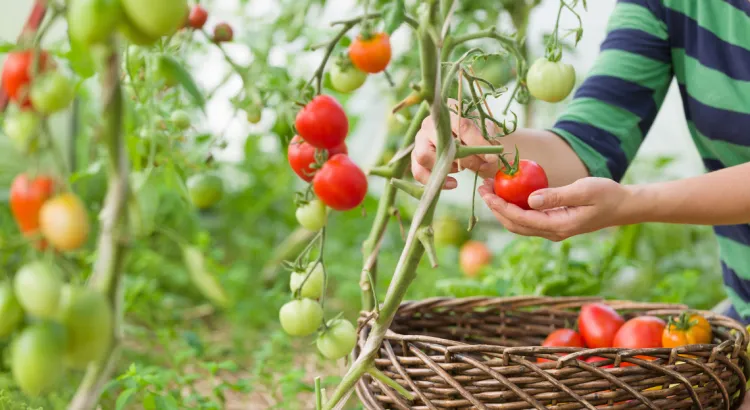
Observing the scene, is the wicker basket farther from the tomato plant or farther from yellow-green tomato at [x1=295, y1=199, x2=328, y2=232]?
the tomato plant

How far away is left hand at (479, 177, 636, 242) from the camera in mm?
840

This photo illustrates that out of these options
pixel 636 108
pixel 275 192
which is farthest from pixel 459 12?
pixel 275 192

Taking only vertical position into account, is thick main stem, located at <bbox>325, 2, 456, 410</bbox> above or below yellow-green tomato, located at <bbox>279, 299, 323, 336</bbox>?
above

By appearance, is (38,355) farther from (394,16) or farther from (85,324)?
(394,16)

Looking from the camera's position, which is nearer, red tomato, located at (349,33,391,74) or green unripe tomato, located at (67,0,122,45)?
green unripe tomato, located at (67,0,122,45)

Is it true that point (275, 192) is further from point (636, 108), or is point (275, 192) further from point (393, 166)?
point (393, 166)

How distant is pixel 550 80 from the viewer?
0.79 meters

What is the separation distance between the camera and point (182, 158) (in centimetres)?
98

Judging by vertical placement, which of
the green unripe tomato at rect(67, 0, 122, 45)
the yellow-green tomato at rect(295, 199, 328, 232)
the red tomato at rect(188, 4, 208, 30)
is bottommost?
the yellow-green tomato at rect(295, 199, 328, 232)

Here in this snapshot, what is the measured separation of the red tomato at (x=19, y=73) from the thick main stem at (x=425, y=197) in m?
0.30

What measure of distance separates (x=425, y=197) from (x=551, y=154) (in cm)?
48

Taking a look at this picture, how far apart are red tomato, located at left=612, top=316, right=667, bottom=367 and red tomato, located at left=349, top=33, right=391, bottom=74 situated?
0.55m

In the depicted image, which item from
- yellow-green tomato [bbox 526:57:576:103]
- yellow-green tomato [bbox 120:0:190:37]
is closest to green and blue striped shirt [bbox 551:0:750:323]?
yellow-green tomato [bbox 526:57:576:103]

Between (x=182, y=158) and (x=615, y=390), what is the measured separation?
2.00ft
